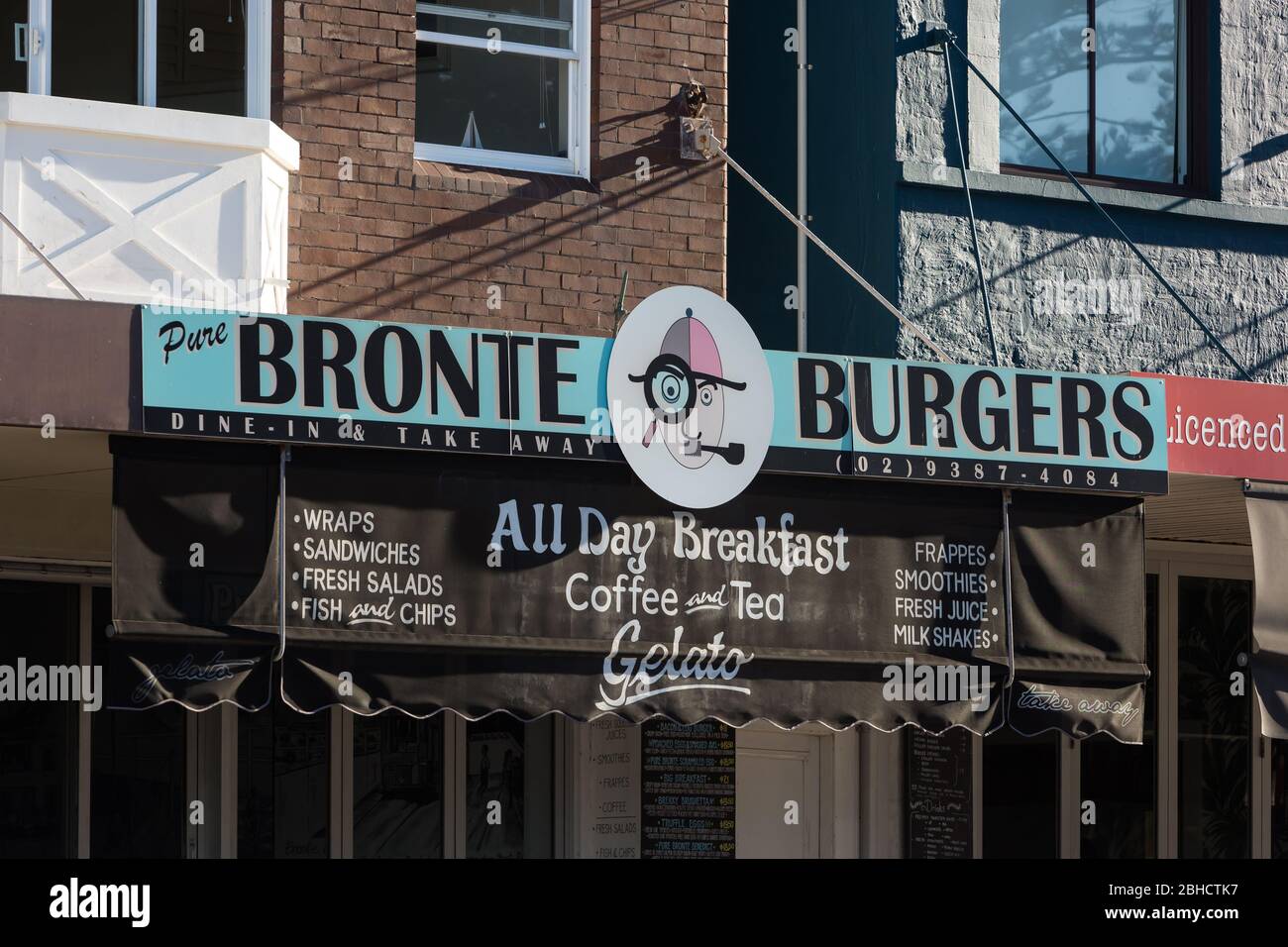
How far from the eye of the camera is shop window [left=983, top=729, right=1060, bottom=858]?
11.1 metres

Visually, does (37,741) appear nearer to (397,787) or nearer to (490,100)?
(397,787)

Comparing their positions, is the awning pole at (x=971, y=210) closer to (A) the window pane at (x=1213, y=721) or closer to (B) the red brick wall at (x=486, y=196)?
(B) the red brick wall at (x=486, y=196)

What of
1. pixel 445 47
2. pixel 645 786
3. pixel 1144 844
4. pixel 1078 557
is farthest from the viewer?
pixel 1144 844

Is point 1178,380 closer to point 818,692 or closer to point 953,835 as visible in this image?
point 818,692

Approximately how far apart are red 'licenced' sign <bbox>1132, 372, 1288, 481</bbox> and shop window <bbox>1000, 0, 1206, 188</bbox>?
2.06 metres

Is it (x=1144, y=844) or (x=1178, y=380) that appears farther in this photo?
(x=1144, y=844)

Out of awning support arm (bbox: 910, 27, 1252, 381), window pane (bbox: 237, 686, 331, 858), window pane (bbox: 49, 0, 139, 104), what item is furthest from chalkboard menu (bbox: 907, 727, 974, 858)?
window pane (bbox: 49, 0, 139, 104)

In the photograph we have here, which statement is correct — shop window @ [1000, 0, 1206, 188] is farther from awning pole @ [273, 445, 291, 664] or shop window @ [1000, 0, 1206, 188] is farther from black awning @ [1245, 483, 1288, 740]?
awning pole @ [273, 445, 291, 664]

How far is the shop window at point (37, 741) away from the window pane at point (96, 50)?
8.89ft

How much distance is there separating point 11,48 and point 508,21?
255cm

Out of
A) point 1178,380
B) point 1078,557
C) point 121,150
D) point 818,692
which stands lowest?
point 818,692
